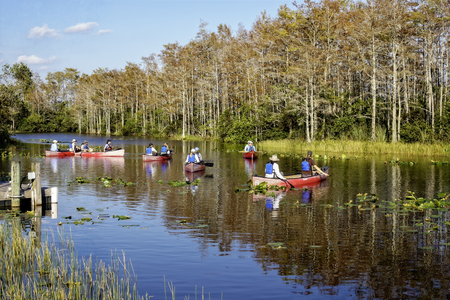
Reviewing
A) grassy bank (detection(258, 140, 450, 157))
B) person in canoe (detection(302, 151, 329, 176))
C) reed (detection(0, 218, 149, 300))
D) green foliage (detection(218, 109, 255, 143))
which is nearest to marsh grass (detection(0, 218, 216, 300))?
reed (detection(0, 218, 149, 300))

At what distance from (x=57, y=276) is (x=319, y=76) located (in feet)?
152

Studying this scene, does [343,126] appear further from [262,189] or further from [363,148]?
[262,189]

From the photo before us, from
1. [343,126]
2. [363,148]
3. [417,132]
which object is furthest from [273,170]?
[343,126]

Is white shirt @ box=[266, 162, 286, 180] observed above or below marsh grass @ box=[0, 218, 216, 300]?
above

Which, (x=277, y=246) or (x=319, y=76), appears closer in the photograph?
(x=277, y=246)

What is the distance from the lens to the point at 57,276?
9.60 m

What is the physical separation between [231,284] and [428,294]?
398 centimetres

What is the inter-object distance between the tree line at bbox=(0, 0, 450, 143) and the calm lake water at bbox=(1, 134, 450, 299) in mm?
23828

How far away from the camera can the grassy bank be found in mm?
41487

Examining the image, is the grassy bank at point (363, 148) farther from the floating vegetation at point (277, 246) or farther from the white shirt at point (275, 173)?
the floating vegetation at point (277, 246)

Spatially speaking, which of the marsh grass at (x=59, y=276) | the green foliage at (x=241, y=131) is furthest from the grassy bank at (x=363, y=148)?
the marsh grass at (x=59, y=276)

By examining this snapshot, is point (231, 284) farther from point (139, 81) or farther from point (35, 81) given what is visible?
point (35, 81)

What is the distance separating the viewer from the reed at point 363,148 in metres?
41.5

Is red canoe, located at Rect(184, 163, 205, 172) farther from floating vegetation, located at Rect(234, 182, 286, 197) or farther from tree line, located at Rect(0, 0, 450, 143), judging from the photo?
tree line, located at Rect(0, 0, 450, 143)
